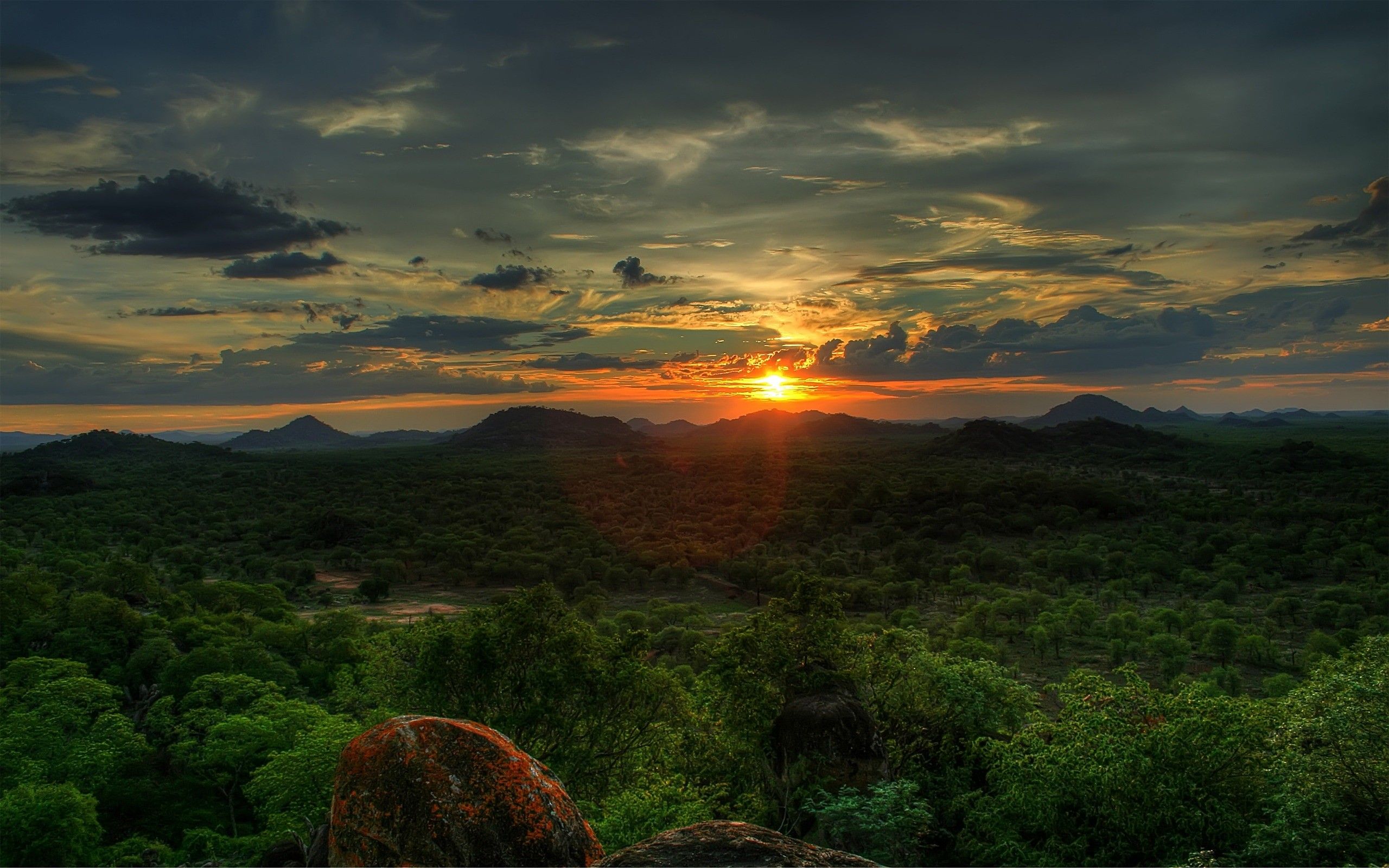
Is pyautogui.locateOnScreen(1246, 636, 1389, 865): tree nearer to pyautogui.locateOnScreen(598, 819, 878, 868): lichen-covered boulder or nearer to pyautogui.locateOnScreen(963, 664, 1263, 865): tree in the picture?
pyautogui.locateOnScreen(963, 664, 1263, 865): tree

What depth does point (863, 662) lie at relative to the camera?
31562mm

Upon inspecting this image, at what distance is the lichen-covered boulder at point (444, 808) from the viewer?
32.9 feet

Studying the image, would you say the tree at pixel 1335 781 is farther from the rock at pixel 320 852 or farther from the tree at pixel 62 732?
the tree at pixel 62 732

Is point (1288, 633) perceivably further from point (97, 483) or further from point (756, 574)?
point (97, 483)

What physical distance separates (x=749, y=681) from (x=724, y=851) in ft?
69.9

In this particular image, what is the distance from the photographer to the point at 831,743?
26734mm

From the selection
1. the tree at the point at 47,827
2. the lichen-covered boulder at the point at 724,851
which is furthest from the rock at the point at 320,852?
the tree at the point at 47,827

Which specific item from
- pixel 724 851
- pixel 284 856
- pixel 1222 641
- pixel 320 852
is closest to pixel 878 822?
pixel 320 852

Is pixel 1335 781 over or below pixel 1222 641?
over

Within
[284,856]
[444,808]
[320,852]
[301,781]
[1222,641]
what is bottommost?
[1222,641]

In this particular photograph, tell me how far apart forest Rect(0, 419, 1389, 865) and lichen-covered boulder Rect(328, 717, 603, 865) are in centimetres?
1173

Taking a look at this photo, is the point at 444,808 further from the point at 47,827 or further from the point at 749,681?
the point at 47,827

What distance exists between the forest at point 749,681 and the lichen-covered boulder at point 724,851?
11.3 meters

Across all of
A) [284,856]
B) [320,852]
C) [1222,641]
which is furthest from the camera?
[1222,641]
